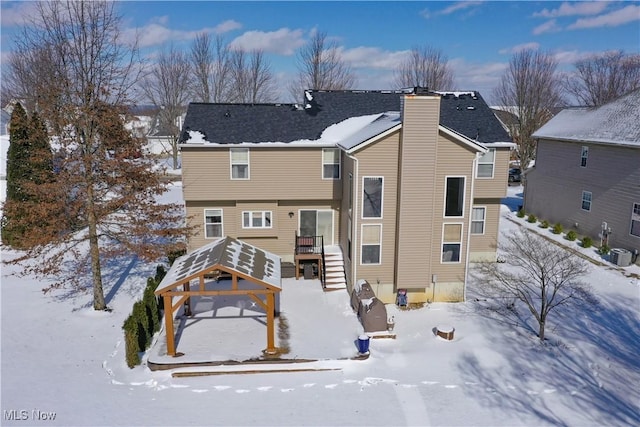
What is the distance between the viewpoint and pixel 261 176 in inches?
804

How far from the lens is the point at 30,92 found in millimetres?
38750

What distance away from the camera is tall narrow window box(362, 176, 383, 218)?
17.2 meters

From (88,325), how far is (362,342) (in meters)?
9.13

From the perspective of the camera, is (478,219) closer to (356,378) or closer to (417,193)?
(417,193)

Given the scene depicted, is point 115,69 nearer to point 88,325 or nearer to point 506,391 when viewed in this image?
point 88,325

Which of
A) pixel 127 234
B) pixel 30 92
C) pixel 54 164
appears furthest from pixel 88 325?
pixel 30 92

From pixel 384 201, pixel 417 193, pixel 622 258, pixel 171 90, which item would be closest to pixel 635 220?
pixel 622 258

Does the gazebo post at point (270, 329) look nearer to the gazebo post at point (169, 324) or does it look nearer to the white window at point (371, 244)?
the gazebo post at point (169, 324)

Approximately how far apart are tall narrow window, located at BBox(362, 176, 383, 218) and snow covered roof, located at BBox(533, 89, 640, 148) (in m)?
13.1

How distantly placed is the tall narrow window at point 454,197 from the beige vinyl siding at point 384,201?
201 centimetres

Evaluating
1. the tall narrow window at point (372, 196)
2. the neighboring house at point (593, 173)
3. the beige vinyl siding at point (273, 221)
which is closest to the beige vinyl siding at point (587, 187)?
the neighboring house at point (593, 173)

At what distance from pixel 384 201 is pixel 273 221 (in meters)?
5.93

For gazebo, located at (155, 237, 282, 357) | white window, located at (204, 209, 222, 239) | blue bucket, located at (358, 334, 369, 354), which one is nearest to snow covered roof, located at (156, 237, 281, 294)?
gazebo, located at (155, 237, 282, 357)

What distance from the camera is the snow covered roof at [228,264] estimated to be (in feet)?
44.3
